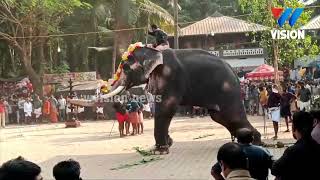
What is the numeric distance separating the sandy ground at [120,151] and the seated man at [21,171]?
6600mm

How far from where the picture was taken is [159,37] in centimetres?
1328

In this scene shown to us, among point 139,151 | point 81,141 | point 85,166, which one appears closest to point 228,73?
point 139,151

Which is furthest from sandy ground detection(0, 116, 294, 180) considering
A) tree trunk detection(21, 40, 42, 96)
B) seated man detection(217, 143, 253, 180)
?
tree trunk detection(21, 40, 42, 96)

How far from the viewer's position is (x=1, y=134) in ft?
72.1

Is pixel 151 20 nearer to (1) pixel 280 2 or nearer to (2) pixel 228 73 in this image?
(1) pixel 280 2

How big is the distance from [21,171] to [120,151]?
11.0 metres

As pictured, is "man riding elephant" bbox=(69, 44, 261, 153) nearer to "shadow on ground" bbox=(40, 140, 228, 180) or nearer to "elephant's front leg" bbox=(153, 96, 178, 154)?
"elephant's front leg" bbox=(153, 96, 178, 154)

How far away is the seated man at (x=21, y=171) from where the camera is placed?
3125mm

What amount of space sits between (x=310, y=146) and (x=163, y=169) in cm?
649

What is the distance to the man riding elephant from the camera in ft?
42.0

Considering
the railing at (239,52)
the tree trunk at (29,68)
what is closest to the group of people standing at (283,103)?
the railing at (239,52)

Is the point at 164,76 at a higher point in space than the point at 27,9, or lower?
lower

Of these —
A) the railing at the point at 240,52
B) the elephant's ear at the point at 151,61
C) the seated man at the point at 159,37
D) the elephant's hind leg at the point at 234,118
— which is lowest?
the elephant's hind leg at the point at 234,118

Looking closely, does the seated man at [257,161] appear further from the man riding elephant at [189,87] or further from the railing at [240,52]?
the railing at [240,52]
